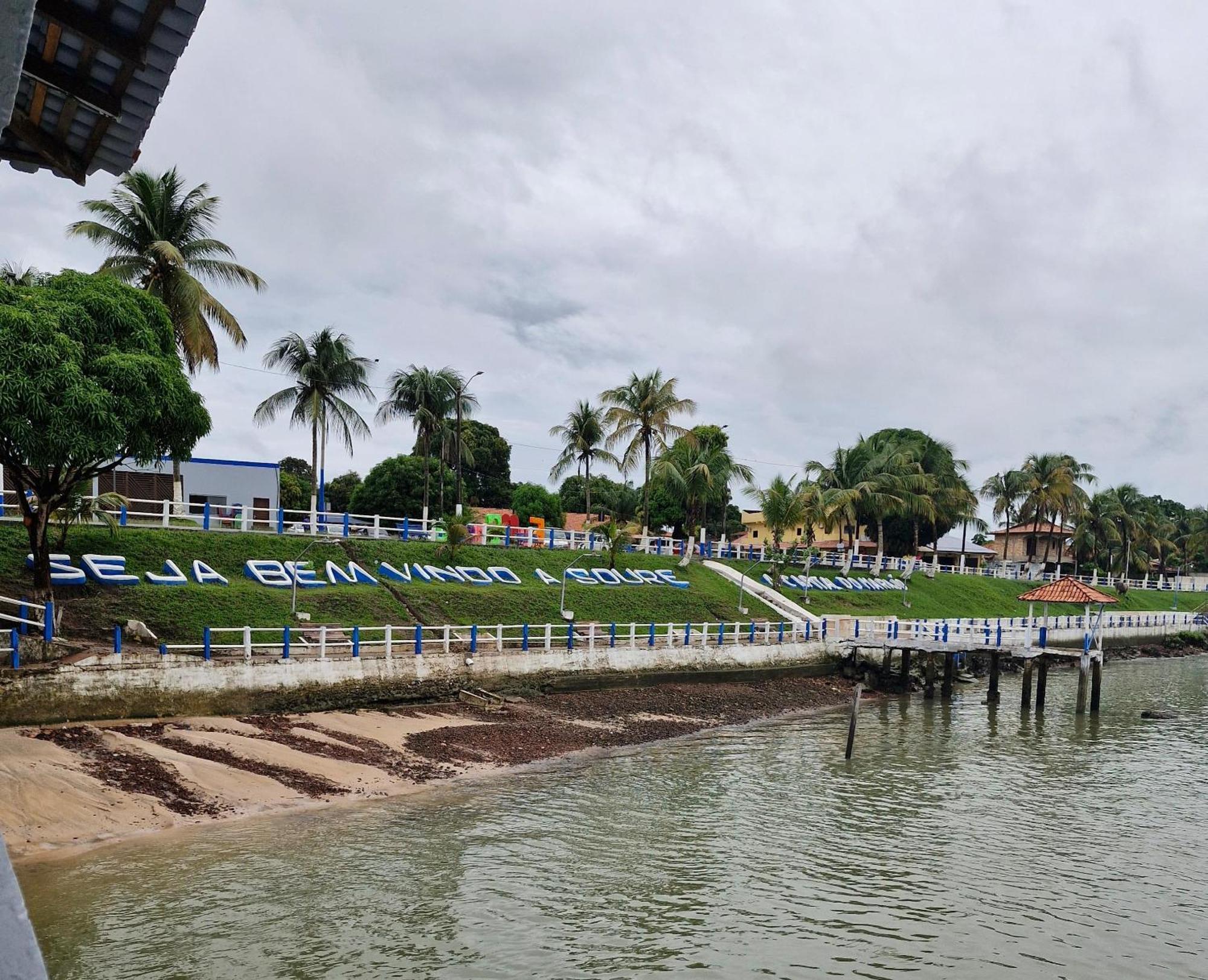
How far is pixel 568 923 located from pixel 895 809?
995 centimetres

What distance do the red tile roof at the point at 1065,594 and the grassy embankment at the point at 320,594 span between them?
1306 centimetres

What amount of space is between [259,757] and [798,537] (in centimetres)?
7479

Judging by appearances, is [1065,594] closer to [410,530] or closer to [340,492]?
[410,530]

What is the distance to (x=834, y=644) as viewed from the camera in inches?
1703

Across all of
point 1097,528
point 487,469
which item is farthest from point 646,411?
point 1097,528

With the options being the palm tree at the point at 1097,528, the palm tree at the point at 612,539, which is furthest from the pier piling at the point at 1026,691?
the palm tree at the point at 1097,528

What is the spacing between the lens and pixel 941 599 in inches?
2611

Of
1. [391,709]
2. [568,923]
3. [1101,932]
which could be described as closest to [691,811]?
[568,923]

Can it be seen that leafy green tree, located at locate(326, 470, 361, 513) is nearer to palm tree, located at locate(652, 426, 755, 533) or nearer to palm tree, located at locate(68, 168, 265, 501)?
palm tree, located at locate(652, 426, 755, 533)

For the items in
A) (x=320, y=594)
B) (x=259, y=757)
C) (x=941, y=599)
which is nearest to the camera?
(x=259, y=757)

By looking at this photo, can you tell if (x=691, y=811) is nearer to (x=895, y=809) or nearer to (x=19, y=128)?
(x=895, y=809)

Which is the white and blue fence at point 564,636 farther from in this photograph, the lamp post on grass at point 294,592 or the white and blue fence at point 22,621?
the white and blue fence at point 22,621

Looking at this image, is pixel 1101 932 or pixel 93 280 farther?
pixel 93 280

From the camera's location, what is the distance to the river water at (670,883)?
12.2 metres
